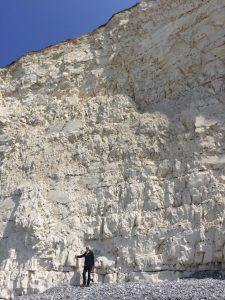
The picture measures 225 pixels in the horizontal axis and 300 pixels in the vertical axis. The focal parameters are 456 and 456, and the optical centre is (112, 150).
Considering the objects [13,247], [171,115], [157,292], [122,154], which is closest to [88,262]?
[157,292]

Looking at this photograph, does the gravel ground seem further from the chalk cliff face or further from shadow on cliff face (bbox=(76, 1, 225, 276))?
shadow on cliff face (bbox=(76, 1, 225, 276))

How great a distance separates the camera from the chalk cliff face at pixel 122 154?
13.6 m

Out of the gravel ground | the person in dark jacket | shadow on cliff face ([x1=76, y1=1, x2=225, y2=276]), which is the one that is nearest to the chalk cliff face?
shadow on cliff face ([x1=76, y1=1, x2=225, y2=276])

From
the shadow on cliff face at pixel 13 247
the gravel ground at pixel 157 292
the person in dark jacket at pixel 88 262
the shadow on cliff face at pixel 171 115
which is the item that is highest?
the shadow on cliff face at pixel 171 115

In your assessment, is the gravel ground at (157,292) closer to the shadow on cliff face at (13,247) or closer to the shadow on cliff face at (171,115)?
the shadow on cliff face at (171,115)

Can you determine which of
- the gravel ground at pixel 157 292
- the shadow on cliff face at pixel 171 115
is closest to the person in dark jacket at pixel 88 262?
the gravel ground at pixel 157 292

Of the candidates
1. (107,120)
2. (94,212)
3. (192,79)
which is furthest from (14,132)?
(192,79)

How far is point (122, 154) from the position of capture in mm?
15914

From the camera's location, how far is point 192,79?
53.2 ft

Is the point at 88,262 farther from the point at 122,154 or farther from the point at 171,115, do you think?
the point at 171,115

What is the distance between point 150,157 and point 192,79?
3254 mm

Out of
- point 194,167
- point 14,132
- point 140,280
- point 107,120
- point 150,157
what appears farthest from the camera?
point 14,132

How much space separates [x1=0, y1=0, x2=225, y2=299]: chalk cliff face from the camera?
13648 mm

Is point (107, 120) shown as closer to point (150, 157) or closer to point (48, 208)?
point (150, 157)
